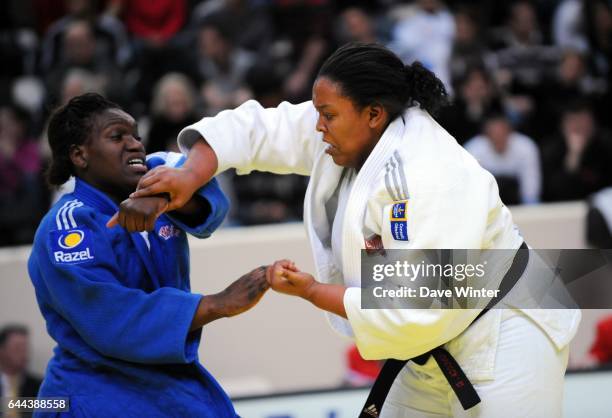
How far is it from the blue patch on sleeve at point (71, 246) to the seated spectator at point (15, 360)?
10.6 ft

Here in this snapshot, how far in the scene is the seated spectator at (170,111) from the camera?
7.25m

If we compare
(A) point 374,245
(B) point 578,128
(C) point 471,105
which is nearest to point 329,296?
(A) point 374,245

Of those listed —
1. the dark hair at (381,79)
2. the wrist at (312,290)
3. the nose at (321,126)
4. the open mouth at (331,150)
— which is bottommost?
the wrist at (312,290)

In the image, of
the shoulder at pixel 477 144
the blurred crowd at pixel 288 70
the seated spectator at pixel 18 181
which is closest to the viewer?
the seated spectator at pixel 18 181

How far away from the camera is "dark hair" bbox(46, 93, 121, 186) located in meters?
3.29

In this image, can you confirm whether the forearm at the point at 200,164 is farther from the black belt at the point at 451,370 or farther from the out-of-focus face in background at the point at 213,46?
the out-of-focus face in background at the point at 213,46

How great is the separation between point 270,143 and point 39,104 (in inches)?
203

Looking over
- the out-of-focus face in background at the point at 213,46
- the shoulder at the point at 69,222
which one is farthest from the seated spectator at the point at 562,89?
the shoulder at the point at 69,222

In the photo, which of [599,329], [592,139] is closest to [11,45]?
[592,139]

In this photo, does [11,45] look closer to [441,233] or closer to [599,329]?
[599,329]

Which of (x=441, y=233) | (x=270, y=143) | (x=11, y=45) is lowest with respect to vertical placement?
(x=441, y=233)

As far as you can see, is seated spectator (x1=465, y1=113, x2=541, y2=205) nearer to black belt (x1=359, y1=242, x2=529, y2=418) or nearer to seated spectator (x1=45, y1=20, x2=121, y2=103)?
seated spectator (x1=45, y1=20, x2=121, y2=103)

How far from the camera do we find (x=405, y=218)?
10.0 ft

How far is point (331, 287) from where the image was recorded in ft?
10.3
